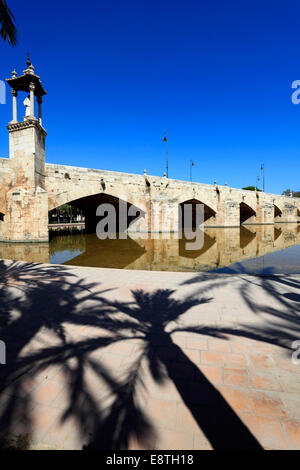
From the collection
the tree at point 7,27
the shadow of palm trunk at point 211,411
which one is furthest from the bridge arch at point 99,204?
the shadow of palm trunk at point 211,411

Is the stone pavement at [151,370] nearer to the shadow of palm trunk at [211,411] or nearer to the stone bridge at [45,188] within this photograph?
the shadow of palm trunk at [211,411]

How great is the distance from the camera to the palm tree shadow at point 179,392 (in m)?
1.66

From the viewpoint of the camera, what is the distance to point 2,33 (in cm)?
600

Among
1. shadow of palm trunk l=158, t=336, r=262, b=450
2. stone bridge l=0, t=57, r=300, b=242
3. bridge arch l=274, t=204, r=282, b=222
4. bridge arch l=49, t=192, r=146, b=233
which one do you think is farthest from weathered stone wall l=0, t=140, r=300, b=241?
bridge arch l=274, t=204, r=282, b=222

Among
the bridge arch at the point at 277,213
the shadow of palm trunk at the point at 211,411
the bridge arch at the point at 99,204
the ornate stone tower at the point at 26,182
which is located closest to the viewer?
the shadow of palm trunk at the point at 211,411

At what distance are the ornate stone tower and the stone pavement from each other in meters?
10.8

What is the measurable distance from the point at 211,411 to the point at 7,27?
30.0 feet

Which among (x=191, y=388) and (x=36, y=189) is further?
(x=36, y=189)

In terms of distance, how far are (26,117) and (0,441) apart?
16.8m

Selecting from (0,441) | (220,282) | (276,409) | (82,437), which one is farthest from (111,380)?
(220,282)

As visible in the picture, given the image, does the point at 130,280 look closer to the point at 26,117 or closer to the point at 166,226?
the point at 26,117

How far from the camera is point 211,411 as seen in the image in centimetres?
190

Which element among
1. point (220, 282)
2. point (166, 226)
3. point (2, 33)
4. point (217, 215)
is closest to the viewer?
point (220, 282)

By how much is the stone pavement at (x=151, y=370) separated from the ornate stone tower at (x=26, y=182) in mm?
10806
